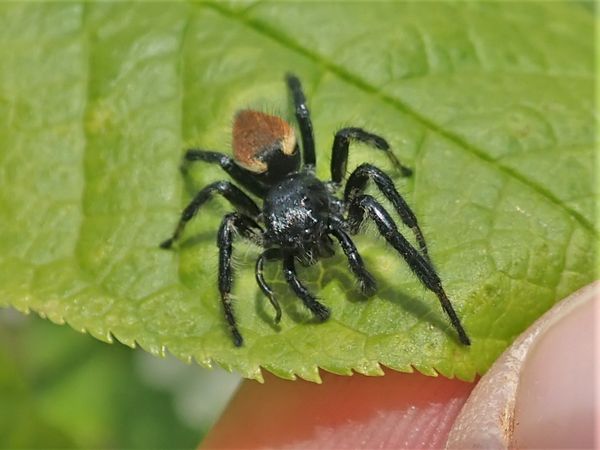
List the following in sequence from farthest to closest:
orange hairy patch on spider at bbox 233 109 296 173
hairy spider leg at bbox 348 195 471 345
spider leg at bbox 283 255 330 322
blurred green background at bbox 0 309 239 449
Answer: blurred green background at bbox 0 309 239 449
orange hairy patch on spider at bbox 233 109 296 173
spider leg at bbox 283 255 330 322
hairy spider leg at bbox 348 195 471 345

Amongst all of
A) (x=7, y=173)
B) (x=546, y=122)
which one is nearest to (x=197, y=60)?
(x=7, y=173)

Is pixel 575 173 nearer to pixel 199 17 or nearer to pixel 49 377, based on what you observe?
pixel 199 17

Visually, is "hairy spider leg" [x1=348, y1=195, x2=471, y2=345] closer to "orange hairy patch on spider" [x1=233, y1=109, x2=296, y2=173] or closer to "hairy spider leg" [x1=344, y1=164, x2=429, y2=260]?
"hairy spider leg" [x1=344, y1=164, x2=429, y2=260]

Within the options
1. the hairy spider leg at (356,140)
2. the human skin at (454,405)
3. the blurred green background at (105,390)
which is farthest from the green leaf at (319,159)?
the blurred green background at (105,390)

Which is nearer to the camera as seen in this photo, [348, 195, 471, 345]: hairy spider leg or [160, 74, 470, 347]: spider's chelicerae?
[348, 195, 471, 345]: hairy spider leg

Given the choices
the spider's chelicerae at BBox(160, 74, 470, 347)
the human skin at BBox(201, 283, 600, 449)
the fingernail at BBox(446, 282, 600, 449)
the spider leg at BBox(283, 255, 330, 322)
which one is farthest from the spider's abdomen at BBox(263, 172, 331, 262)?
the fingernail at BBox(446, 282, 600, 449)

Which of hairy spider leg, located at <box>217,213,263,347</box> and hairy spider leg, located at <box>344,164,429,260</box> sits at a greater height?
hairy spider leg, located at <box>344,164,429,260</box>

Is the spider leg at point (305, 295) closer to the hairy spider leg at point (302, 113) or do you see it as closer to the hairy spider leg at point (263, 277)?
the hairy spider leg at point (263, 277)
